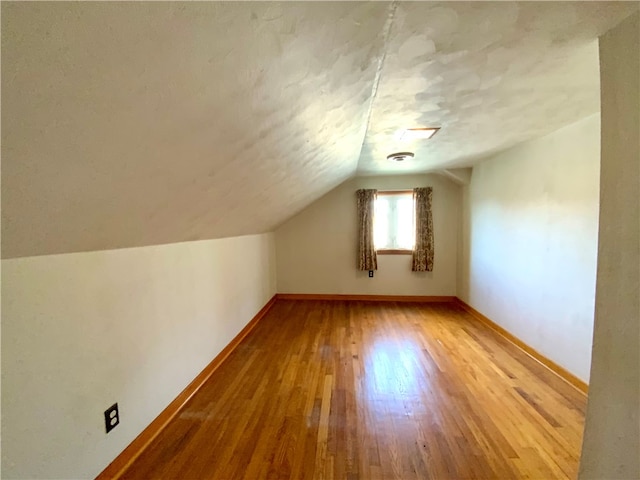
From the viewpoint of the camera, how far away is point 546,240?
253cm

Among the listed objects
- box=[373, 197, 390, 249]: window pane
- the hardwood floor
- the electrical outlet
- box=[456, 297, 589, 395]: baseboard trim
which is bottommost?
Answer: the hardwood floor

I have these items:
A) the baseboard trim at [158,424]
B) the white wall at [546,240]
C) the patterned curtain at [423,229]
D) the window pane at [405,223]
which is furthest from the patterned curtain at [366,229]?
the baseboard trim at [158,424]

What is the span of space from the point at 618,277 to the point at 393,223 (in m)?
3.76

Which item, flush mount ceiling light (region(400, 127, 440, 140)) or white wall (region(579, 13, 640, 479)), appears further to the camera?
flush mount ceiling light (region(400, 127, 440, 140))

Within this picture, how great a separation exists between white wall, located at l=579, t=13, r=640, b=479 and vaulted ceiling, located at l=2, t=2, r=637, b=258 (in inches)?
7.7

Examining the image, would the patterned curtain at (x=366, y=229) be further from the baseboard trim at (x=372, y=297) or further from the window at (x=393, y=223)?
the baseboard trim at (x=372, y=297)

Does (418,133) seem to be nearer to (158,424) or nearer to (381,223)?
(381,223)

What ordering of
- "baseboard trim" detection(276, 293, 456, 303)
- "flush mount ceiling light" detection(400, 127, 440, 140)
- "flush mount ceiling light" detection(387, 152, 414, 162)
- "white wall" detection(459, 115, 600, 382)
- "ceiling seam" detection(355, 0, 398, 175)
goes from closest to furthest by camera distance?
"ceiling seam" detection(355, 0, 398, 175)
"white wall" detection(459, 115, 600, 382)
"flush mount ceiling light" detection(400, 127, 440, 140)
"flush mount ceiling light" detection(387, 152, 414, 162)
"baseboard trim" detection(276, 293, 456, 303)

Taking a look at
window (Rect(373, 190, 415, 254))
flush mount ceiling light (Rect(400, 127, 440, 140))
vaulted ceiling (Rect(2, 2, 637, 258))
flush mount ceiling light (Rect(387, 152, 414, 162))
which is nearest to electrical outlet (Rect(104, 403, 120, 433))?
vaulted ceiling (Rect(2, 2, 637, 258))

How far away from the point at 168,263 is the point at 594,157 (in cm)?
298

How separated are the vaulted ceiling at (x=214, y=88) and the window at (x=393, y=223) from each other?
2.76m

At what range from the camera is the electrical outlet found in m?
1.41

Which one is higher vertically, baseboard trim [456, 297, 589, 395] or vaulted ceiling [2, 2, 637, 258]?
vaulted ceiling [2, 2, 637, 258]

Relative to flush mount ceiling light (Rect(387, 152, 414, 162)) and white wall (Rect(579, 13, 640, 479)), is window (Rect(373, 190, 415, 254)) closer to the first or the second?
flush mount ceiling light (Rect(387, 152, 414, 162))
